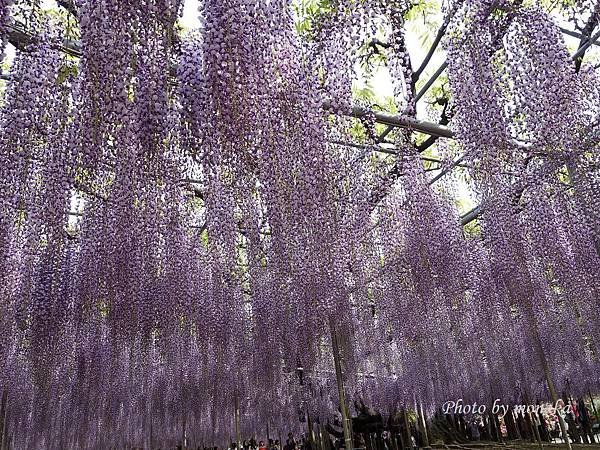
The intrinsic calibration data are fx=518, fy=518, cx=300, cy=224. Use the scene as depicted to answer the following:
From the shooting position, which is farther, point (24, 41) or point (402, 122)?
point (402, 122)

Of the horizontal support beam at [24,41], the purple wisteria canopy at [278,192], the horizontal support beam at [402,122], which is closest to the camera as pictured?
the purple wisteria canopy at [278,192]

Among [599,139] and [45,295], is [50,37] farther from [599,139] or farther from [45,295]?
[599,139]

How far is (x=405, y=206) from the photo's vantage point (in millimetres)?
6887

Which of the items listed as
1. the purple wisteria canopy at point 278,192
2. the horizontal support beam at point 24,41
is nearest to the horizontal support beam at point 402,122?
the purple wisteria canopy at point 278,192

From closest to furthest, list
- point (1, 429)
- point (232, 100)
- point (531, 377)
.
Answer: point (232, 100) → point (1, 429) → point (531, 377)

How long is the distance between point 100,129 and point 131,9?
27.6 inches

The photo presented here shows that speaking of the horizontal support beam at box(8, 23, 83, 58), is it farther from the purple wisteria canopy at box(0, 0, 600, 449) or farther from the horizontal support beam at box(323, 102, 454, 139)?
the horizontal support beam at box(323, 102, 454, 139)

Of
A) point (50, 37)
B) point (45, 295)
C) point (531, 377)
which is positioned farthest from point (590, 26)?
point (531, 377)

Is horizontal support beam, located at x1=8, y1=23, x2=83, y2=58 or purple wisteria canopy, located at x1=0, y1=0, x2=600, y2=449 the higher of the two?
horizontal support beam, located at x1=8, y1=23, x2=83, y2=58

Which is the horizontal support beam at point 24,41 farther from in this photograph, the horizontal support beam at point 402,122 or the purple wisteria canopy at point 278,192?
the horizontal support beam at point 402,122

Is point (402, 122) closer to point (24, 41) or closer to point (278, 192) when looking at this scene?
point (278, 192)

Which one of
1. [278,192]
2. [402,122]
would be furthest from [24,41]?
[402,122]

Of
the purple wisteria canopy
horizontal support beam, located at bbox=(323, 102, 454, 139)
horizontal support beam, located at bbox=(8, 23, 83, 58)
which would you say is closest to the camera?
the purple wisteria canopy

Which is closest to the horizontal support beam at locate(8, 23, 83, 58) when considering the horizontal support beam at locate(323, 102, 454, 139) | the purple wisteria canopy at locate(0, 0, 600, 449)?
the purple wisteria canopy at locate(0, 0, 600, 449)
